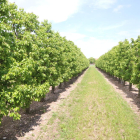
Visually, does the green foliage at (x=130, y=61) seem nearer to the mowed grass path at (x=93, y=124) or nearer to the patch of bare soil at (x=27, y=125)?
the mowed grass path at (x=93, y=124)

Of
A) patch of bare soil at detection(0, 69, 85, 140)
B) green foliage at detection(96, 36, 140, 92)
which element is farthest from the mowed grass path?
green foliage at detection(96, 36, 140, 92)

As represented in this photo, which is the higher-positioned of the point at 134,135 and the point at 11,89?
the point at 11,89

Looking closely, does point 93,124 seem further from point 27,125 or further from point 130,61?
point 130,61

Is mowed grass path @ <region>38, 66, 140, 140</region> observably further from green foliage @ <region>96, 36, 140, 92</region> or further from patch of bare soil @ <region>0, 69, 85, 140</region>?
green foliage @ <region>96, 36, 140, 92</region>

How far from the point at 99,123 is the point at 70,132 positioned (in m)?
2.93

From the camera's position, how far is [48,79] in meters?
15.0

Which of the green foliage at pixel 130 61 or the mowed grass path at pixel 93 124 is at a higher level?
the green foliage at pixel 130 61

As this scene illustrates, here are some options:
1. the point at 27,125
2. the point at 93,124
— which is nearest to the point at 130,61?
the point at 93,124

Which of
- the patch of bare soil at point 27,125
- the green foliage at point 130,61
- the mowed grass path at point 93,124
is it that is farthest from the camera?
the green foliage at point 130,61

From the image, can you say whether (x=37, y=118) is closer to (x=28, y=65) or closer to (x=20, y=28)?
(x=28, y=65)

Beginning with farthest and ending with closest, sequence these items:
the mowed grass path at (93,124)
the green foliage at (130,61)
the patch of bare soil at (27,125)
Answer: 1. the green foliage at (130,61)
2. the patch of bare soil at (27,125)
3. the mowed grass path at (93,124)

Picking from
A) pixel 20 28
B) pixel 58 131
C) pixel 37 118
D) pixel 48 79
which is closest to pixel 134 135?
pixel 58 131

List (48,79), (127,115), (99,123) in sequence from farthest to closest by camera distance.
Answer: (48,79)
(127,115)
(99,123)

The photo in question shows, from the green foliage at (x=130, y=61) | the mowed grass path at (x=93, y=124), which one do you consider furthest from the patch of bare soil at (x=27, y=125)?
the green foliage at (x=130, y=61)
